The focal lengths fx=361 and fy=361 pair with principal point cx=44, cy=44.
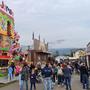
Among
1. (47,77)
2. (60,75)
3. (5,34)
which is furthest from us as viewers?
(5,34)

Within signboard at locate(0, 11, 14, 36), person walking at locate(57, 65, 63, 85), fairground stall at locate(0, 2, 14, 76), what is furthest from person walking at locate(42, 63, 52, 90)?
signboard at locate(0, 11, 14, 36)

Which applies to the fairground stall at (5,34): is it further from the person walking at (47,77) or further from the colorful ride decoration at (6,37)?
the person walking at (47,77)

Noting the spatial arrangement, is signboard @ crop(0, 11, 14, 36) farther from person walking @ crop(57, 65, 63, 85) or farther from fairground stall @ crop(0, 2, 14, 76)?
person walking @ crop(57, 65, 63, 85)

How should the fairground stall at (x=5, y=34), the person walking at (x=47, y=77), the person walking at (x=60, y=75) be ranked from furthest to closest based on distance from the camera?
the fairground stall at (x=5, y=34)
the person walking at (x=60, y=75)
the person walking at (x=47, y=77)

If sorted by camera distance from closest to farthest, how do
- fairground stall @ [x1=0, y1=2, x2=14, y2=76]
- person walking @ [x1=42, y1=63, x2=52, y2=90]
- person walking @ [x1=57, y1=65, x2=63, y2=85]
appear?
1. person walking @ [x1=42, y1=63, x2=52, y2=90]
2. person walking @ [x1=57, y1=65, x2=63, y2=85]
3. fairground stall @ [x1=0, y1=2, x2=14, y2=76]

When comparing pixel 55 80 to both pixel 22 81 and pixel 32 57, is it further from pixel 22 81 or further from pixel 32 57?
pixel 32 57

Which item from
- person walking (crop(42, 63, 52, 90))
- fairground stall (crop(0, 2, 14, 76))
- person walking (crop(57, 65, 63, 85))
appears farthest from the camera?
fairground stall (crop(0, 2, 14, 76))

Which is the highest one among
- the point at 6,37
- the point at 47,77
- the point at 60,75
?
the point at 6,37

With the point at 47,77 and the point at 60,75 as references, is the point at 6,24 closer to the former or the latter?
the point at 60,75

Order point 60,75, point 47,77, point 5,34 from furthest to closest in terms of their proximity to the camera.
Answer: point 5,34 < point 60,75 < point 47,77

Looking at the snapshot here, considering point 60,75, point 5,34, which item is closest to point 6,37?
point 5,34

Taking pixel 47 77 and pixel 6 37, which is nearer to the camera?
pixel 47 77

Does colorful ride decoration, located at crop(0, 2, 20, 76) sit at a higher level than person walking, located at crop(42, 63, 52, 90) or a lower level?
higher

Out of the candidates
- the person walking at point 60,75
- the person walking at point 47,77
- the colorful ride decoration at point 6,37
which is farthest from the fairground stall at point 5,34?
the person walking at point 47,77
